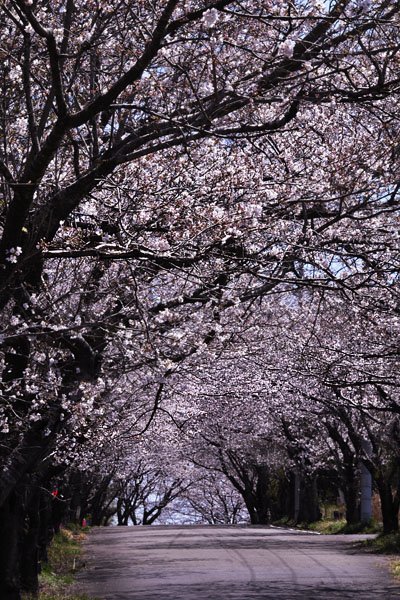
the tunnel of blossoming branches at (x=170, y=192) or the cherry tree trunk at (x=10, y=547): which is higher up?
the tunnel of blossoming branches at (x=170, y=192)

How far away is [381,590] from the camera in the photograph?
14.2m

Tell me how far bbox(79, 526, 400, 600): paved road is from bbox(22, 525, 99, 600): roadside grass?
1.32 feet

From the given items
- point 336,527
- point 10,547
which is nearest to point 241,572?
point 10,547

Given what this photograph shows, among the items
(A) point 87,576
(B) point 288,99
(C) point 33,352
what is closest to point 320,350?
(A) point 87,576

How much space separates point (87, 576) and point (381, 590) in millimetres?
7535

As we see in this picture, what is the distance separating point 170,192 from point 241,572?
10268 mm

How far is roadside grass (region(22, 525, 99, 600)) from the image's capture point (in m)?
14.6

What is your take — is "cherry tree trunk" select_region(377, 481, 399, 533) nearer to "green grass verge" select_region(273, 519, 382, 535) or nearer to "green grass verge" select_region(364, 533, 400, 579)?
"green grass verge" select_region(364, 533, 400, 579)

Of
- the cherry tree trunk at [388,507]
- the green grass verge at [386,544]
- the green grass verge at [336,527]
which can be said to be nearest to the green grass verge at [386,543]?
the green grass verge at [386,544]

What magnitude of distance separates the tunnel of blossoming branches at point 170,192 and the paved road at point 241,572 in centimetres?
241

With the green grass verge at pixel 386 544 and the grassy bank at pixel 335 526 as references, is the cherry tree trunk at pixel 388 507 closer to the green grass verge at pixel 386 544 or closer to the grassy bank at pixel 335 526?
the green grass verge at pixel 386 544

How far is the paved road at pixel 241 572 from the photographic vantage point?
14062 millimetres

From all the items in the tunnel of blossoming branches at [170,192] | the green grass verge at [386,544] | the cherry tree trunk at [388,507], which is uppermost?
the tunnel of blossoming branches at [170,192]

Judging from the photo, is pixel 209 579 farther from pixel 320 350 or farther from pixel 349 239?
pixel 349 239
